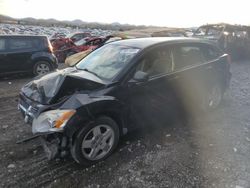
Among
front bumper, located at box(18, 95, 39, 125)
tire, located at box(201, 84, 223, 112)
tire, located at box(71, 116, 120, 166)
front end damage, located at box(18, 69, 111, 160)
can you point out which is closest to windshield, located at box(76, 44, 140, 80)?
front end damage, located at box(18, 69, 111, 160)

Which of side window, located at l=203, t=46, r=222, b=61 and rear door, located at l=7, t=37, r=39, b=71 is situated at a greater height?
side window, located at l=203, t=46, r=222, b=61

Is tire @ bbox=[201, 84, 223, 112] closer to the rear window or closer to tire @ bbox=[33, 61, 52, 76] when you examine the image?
tire @ bbox=[33, 61, 52, 76]

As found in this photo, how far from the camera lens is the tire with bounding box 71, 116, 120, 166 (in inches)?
133

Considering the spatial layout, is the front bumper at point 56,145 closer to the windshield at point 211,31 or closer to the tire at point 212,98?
the tire at point 212,98

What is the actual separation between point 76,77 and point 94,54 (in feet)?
4.14

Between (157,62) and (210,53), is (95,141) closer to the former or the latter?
(157,62)

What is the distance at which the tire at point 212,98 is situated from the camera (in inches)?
213

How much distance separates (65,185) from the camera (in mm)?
3172

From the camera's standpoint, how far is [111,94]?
363cm

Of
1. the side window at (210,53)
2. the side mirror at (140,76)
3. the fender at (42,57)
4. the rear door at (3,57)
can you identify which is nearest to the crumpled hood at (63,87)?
the side mirror at (140,76)

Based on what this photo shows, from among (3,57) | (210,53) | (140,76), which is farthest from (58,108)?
(3,57)

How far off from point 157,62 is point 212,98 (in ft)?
6.98

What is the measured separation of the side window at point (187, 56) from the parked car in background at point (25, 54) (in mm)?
6319

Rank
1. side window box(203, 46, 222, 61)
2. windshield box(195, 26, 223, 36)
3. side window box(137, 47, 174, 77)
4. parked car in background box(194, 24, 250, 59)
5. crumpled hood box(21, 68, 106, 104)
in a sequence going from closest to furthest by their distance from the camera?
1. crumpled hood box(21, 68, 106, 104)
2. side window box(137, 47, 174, 77)
3. side window box(203, 46, 222, 61)
4. parked car in background box(194, 24, 250, 59)
5. windshield box(195, 26, 223, 36)
